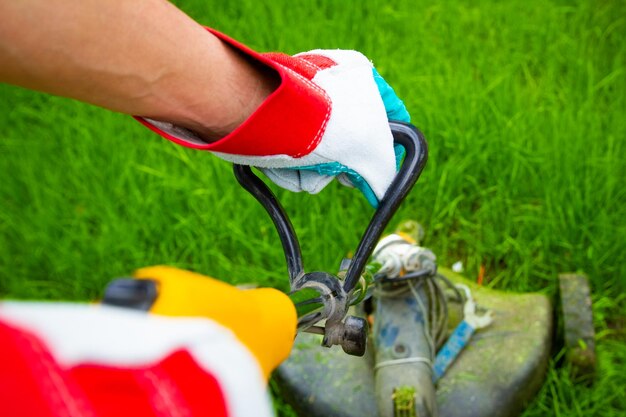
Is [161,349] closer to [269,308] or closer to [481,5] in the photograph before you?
[269,308]

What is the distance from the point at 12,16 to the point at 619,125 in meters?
1.44

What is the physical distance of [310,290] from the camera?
73 cm

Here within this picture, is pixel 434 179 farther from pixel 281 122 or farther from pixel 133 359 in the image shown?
pixel 133 359

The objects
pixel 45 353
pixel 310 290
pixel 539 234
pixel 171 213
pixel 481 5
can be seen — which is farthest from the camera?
pixel 481 5

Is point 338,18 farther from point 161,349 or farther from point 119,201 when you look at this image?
point 161,349

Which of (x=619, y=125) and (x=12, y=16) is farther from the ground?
(x=12, y=16)

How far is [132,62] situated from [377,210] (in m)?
0.36

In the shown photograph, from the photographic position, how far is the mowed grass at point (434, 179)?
149cm

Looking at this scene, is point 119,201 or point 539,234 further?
point 119,201

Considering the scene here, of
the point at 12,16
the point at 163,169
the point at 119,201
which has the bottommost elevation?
the point at 119,201

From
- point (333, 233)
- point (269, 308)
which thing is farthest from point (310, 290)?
point (333, 233)

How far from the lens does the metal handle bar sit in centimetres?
80

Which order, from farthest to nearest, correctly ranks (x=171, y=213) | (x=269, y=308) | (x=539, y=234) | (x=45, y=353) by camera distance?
(x=171, y=213)
(x=539, y=234)
(x=269, y=308)
(x=45, y=353)

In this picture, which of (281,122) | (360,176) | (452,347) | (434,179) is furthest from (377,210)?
(434,179)
